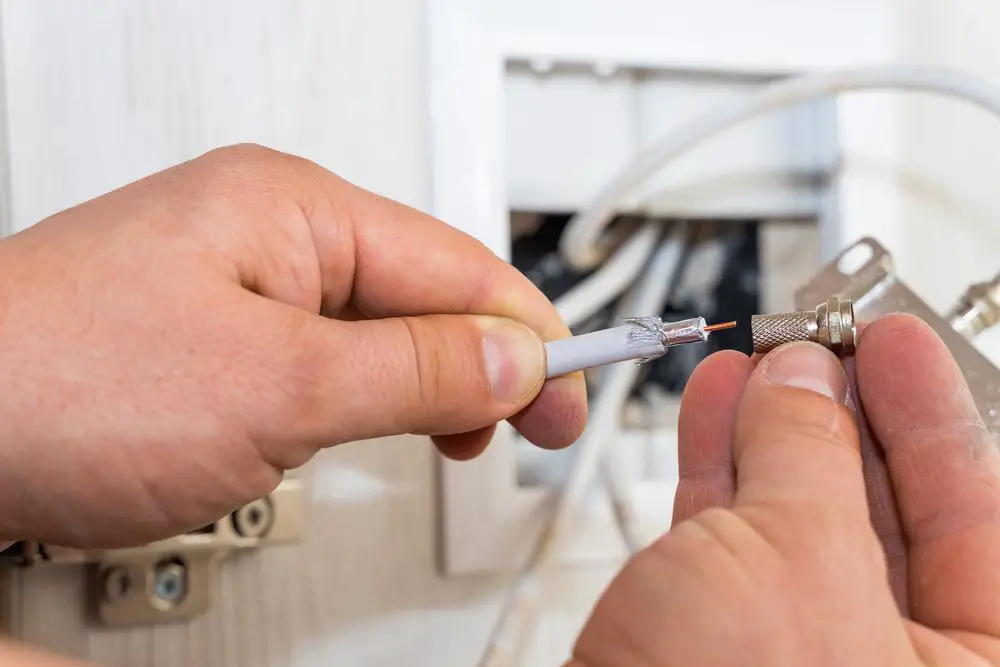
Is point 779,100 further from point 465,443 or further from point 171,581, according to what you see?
point 171,581

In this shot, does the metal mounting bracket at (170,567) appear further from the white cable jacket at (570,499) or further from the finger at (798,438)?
the finger at (798,438)

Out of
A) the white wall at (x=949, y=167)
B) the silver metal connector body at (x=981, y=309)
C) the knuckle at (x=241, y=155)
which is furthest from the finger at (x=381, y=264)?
the white wall at (x=949, y=167)

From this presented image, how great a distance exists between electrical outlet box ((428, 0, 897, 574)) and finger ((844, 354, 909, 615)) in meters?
0.19

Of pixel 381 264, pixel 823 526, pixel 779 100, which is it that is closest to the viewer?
pixel 823 526

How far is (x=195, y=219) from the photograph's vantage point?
0.32 metres

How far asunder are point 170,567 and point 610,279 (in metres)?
0.33

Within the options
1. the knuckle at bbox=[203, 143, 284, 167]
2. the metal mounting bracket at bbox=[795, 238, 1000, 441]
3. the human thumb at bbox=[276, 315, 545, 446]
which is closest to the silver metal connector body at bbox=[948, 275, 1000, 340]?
the metal mounting bracket at bbox=[795, 238, 1000, 441]

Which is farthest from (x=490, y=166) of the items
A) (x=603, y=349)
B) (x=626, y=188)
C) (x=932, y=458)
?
(x=932, y=458)

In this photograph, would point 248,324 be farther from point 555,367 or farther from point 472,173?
point 472,173

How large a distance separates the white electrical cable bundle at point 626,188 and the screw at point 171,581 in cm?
18

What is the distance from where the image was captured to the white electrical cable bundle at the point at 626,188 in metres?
0.49

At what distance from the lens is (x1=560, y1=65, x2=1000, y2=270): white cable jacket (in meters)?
0.48

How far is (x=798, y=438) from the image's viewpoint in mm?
287

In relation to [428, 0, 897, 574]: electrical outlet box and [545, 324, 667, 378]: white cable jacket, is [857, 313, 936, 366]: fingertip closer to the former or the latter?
[545, 324, 667, 378]: white cable jacket
